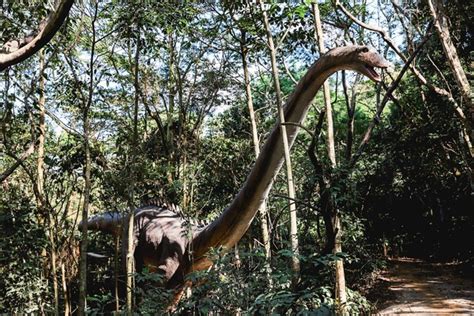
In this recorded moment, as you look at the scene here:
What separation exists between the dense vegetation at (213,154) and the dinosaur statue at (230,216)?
8.9 inches

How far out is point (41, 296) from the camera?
6070mm

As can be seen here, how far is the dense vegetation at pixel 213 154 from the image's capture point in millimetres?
2576

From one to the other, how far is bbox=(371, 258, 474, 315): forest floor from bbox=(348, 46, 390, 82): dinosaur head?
5.11 meters

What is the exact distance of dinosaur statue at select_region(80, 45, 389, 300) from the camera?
9.95ft

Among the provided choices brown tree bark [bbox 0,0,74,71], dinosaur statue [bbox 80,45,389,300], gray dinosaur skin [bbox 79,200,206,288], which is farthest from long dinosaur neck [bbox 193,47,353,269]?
brown tree bark [bbox 0,0,74,71]

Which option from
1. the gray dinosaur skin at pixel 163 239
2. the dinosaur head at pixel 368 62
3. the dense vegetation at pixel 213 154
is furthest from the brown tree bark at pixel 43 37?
the gray dinosaur skin at pixel 163 239

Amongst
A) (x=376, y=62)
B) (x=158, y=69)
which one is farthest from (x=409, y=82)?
(x=376, y=62)

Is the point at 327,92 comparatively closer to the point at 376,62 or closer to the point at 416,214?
the point at 376,62

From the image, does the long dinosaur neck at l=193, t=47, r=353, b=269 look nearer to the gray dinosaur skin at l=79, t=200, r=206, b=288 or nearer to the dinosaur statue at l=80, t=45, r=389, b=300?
the dinosaur statue at l=80, t=45, r=389, b=300

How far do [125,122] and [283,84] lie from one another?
7045 millimetres

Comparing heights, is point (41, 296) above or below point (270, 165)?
below

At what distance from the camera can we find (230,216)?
14.2ft

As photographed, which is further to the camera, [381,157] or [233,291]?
[381,157]

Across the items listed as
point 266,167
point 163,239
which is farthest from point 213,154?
point 266,167
